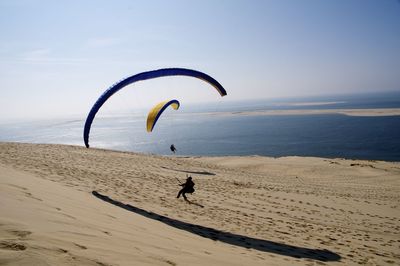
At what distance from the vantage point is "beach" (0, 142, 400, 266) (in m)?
3.38

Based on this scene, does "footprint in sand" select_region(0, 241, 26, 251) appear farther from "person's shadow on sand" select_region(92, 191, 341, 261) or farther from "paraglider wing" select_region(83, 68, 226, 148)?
"paraglider wing" select_region(83, 68, 226, 148)

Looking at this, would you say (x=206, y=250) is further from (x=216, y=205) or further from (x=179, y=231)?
(x=216, y=205)

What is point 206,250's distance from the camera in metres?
5.09

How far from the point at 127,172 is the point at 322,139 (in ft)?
178

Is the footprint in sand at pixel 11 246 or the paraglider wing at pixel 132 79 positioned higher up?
the paraglider wing at pixel 132 79

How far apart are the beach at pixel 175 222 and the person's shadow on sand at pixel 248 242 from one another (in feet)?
0.09

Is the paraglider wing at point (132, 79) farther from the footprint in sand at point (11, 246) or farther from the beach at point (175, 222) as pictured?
the footprint in sand at point (11, 246)

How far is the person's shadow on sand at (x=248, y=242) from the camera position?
21.2ft

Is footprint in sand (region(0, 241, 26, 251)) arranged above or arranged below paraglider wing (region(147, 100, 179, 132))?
below

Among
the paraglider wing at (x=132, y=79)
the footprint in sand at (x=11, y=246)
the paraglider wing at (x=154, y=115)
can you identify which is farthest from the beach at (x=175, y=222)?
the paraglider wing at (x=154, y=115)

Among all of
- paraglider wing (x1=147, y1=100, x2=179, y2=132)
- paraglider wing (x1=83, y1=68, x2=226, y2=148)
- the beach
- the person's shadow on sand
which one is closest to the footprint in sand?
the beach

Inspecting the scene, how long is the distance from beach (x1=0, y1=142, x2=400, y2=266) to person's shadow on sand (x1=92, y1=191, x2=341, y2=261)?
0.09 feet

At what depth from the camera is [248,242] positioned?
6.76 m

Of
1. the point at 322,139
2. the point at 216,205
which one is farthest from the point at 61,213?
the point at 322,139
